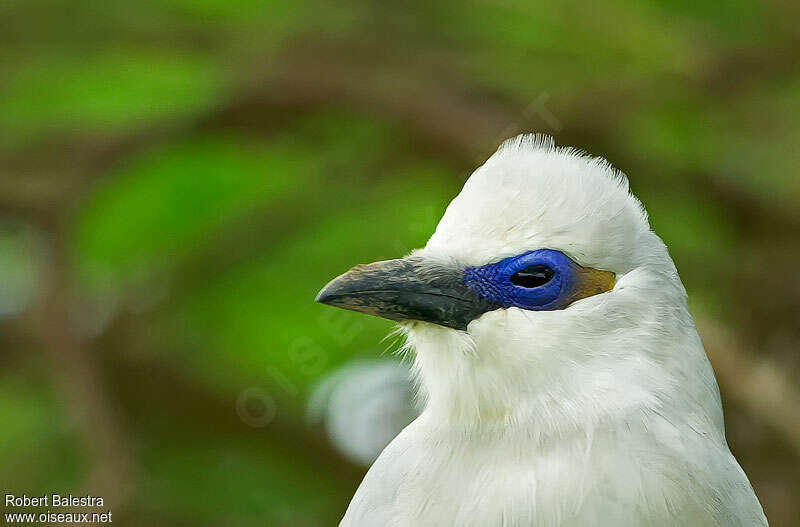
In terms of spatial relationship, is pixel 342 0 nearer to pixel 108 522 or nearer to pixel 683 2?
pixel 683 2

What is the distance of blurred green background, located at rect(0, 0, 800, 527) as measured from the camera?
4547mm

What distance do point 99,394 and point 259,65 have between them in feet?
4.92

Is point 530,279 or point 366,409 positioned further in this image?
point 366,409

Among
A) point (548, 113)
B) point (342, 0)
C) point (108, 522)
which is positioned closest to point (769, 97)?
point (548, 113)

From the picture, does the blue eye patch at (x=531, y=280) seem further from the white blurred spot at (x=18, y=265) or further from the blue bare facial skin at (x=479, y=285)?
the white blurred spot at (x=18, y=265)

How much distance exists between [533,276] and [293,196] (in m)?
2.38

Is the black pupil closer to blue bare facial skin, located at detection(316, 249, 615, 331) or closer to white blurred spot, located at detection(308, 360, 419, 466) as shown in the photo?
blue bare facial skin, located at detection(316, 249, 615, 331)

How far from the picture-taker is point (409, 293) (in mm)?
2457

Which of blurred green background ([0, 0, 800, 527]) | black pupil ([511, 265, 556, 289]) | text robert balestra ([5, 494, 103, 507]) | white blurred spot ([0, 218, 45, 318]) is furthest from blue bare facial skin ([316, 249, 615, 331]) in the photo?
white blurred spot ([0, 218, 45, 318])

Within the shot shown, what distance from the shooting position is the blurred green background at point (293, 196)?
14.9ft

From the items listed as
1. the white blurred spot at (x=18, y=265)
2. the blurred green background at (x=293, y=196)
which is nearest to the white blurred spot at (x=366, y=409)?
the blurred green background at (x=293, y=196)

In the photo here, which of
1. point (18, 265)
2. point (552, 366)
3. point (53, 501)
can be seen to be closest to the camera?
point (552, 366)

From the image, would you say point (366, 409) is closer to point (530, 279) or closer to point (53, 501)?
point (53, 501)

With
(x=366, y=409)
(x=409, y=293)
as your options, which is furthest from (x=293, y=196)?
(x=409, y=293)
